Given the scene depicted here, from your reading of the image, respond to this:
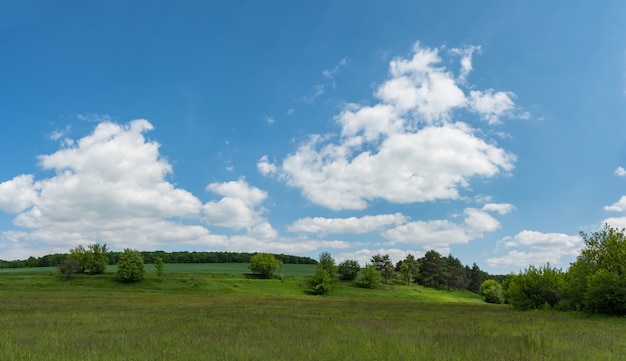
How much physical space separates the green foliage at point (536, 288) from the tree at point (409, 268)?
91689 millimetres

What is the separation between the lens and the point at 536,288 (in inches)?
1773

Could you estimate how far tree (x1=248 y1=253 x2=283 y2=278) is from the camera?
122 metres

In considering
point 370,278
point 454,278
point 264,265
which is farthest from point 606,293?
point 454,278

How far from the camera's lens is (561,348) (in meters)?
14.1

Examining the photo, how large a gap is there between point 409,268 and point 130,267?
88.6 metres

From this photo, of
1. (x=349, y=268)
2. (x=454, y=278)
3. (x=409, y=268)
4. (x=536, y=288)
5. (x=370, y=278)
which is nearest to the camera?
(x=536, y=288)

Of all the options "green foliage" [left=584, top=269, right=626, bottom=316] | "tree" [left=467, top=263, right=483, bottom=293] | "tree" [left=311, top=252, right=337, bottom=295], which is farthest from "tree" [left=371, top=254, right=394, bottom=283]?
"green foliage" [left=584, top=269, right=626, bottom=316]

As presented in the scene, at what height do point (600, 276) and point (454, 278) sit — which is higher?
point (600, 276)

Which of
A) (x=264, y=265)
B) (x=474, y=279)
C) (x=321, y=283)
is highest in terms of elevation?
(x=264, y=265)

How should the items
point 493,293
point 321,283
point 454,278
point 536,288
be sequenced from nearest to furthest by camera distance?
1. point 536,288
2. point 321,283
3. point 493,293
4. point 454,278

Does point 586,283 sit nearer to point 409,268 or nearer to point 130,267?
point 130,267

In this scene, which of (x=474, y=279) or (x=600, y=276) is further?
(x=474, y=279)

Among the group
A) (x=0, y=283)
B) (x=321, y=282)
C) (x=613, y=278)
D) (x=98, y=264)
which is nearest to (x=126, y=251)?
(x=98, y=264)

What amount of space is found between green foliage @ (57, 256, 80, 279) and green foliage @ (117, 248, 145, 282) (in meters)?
13.1
